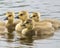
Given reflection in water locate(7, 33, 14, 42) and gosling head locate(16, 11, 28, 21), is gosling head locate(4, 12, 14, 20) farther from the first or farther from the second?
reflection in water locate(7, 33, 14, 42)

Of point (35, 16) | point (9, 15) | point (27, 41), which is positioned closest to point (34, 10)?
point (35, 16)

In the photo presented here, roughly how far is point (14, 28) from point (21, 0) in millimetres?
3114

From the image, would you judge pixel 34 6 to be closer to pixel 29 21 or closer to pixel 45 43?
pixel 29 21

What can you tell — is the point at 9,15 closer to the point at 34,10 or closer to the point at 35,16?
the point at 35,16

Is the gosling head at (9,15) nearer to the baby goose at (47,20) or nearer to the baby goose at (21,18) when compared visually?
the baby goose at (21,18)

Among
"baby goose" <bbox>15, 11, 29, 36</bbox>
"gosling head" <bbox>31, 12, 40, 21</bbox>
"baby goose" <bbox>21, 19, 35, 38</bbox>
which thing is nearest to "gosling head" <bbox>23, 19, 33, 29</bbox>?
"baby goose" <bbox>21, 19, 35, 38</bbox>

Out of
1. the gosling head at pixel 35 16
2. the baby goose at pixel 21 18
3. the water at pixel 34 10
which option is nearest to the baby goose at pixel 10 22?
the baby goose at pixel 21 18

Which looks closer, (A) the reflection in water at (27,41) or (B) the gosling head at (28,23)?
(A) the reflection in water at (27,41)

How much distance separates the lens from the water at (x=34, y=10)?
35.1 ft

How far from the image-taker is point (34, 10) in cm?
1407

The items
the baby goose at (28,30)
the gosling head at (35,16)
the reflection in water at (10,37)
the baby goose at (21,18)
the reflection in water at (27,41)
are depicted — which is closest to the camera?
the reflection in water at (27,41)

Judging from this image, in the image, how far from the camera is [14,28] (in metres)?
12.8

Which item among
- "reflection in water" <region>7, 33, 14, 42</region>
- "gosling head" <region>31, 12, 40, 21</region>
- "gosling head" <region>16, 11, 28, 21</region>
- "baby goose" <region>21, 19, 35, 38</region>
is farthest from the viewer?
"gosling head" <region>31, 12, 40, 21</region>

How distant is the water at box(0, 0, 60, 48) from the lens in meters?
10.7
